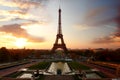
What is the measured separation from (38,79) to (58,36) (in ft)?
113

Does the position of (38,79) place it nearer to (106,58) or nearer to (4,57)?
(4,57)

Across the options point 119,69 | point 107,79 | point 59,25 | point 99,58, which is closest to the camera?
point 119,69

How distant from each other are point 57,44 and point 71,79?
35464 mm

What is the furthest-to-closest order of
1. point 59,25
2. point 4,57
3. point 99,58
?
point 59,25
point 99,58
point 4,57

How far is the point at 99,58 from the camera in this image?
1849 inches

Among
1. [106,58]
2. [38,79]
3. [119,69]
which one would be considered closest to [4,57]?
[106,58]

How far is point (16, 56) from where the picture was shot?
156 ft

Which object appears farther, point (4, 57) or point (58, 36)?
point (58, 36)

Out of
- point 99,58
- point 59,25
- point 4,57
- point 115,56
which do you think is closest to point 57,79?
point 4,57

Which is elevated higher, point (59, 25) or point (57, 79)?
point (59, 25)

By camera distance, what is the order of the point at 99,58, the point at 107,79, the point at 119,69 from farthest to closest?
the point at 99,58
the point at 107,79
the point at 119,69

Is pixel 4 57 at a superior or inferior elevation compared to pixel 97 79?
superior

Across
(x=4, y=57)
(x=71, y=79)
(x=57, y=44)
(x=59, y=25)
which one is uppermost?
(x=59, y=25)

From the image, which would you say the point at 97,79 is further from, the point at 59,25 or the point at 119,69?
the point at 59,25
